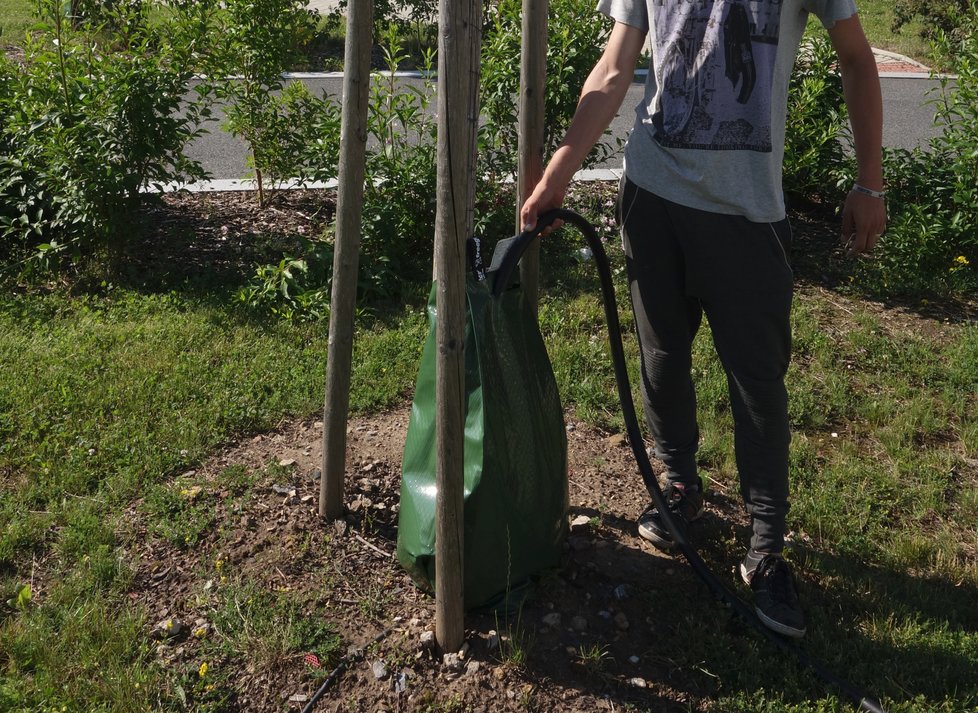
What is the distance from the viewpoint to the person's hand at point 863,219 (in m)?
2.48

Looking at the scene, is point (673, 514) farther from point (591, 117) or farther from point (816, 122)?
point (816, 122)

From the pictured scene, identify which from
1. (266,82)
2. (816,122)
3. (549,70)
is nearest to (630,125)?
(816,122)

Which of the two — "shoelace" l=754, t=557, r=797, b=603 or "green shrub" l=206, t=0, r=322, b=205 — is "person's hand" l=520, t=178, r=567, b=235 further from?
"green shrub" l=206, t=0, r=322, b=205

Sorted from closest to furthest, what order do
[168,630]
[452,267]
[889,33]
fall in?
1. [452,267]
2. [168,630]
3. [889,33]

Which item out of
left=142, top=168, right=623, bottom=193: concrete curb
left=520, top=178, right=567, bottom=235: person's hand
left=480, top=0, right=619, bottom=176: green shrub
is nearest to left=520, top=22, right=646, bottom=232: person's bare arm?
left=520, top=178, right=567, bottom=235: person's hand

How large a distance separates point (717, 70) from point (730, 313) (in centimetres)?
63

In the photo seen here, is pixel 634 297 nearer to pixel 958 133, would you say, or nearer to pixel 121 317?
pixel 121 317

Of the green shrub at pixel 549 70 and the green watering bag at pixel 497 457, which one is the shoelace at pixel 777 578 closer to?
the green watering bag at pixel 497 457

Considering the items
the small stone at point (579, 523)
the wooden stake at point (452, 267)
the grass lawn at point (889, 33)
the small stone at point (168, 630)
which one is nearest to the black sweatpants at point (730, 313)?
the small stone at point (579, 523)

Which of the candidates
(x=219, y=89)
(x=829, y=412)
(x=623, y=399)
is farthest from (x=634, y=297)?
(x=219, y=89)

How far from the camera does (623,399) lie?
3139 mm

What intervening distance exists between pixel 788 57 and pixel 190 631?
2222 millimetres

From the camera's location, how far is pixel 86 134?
459 cm

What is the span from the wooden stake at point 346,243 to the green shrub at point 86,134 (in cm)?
231
